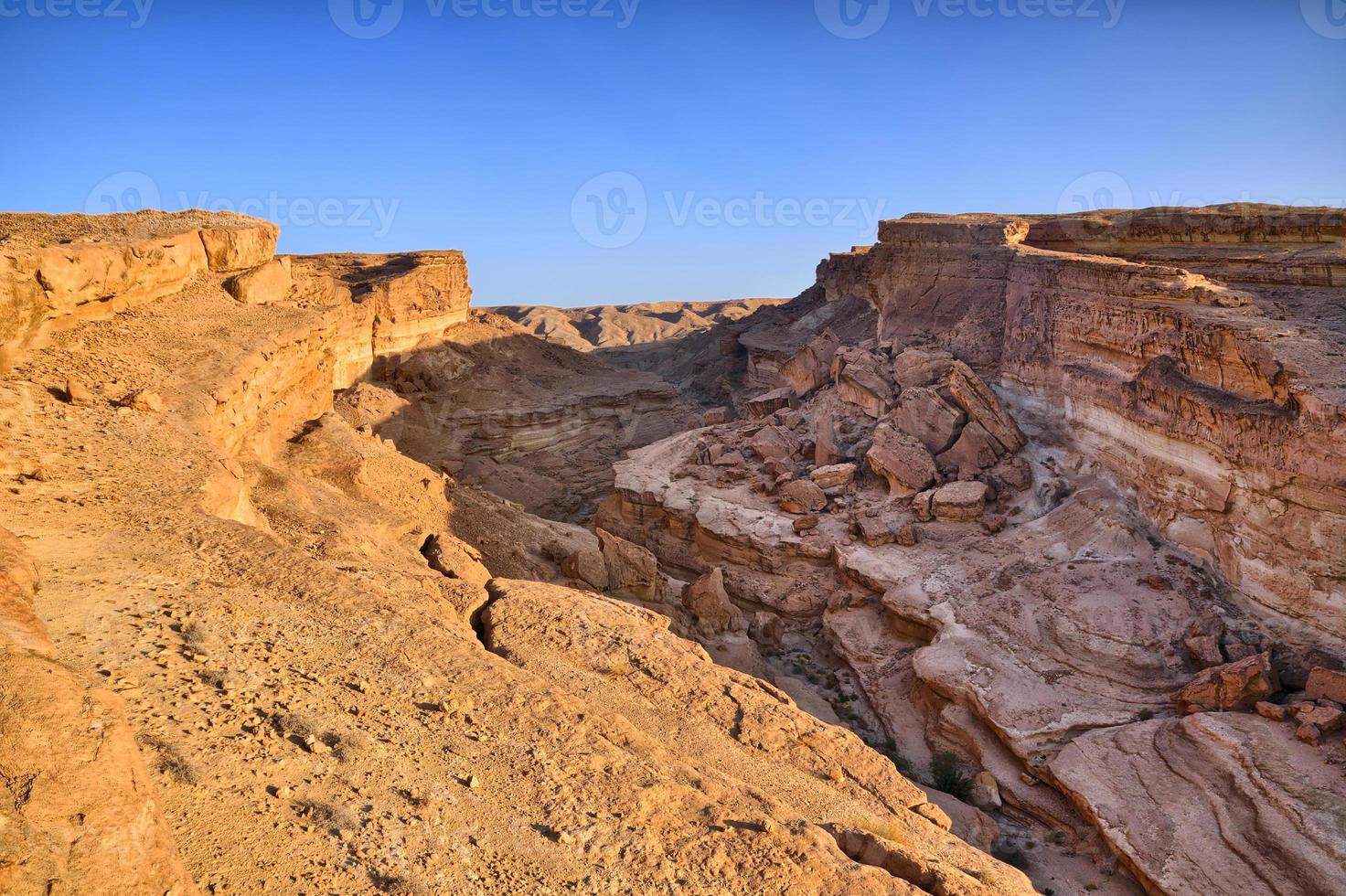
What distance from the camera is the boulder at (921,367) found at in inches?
771

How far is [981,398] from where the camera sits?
18.1 metres

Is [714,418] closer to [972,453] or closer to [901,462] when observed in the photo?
[901,462]

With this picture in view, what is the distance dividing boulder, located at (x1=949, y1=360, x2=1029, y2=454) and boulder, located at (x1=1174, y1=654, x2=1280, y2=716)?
23.9 feet

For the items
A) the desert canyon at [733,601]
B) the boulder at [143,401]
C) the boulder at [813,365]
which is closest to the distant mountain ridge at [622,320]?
the boulder at [813,365]

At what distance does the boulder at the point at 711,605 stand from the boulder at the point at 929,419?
6171 millimetres

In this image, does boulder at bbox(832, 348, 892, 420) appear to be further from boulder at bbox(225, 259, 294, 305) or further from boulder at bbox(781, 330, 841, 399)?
boulder at bbox(225, 259, 294, 305)

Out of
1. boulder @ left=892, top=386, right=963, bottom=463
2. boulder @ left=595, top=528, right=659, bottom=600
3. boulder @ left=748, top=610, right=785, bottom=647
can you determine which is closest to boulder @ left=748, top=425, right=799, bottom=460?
boulder @ left=892, top=386, right=963, bottom=463

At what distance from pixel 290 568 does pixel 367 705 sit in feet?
5.99

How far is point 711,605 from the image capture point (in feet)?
47.0

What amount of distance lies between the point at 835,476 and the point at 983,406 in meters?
3.39

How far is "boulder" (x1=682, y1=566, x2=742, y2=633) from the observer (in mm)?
14219

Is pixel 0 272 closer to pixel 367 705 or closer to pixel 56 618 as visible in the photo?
pixel 56 618

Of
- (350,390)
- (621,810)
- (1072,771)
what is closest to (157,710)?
(621,810)

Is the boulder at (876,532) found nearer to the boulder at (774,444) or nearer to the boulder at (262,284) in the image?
the boulder at (774,444)
